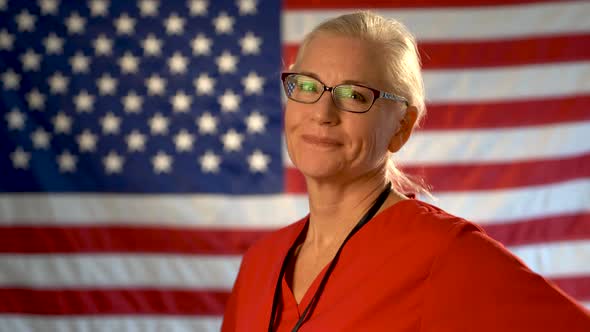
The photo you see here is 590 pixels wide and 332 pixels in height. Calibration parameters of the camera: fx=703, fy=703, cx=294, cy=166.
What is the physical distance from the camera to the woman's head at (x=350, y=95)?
1219mm

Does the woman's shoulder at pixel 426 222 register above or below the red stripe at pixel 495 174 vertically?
above

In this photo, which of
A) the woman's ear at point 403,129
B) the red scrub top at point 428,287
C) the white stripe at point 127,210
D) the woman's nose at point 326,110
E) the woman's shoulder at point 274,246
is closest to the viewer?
the red scrub top at point 428,287

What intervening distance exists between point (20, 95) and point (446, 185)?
1.69m

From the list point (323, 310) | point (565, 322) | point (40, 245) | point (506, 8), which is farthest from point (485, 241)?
point (40, 245)

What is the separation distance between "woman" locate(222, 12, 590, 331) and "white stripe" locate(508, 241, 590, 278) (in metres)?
1.50

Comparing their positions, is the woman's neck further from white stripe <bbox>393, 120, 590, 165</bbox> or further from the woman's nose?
white stripe <bbox>393, 120, 590, 165</bbox>

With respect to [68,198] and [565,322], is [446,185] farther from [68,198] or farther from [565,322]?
[565,322]

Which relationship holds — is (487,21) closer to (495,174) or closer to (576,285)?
(495,174)

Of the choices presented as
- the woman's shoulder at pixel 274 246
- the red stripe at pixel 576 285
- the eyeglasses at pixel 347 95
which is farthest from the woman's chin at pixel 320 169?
the red stripe at pixel 576 285

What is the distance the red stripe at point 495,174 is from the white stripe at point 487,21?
0.50 metres

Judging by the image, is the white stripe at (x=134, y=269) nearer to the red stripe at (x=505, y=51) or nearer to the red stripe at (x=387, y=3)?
the red stripe at (x=505, y=51)

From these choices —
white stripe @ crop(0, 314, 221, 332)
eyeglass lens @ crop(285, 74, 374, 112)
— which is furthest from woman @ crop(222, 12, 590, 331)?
white stripe @ crop(0, 314, 221, 332)

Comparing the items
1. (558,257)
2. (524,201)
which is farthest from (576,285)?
(524,201)

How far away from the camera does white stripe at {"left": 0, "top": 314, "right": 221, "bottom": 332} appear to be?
2.72 m
